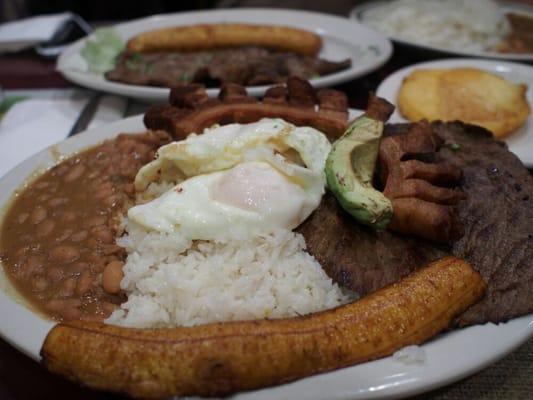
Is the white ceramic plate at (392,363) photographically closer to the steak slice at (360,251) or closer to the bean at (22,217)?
the steak slice at (360,251)

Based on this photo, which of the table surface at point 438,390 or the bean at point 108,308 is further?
the bean at point 108,308

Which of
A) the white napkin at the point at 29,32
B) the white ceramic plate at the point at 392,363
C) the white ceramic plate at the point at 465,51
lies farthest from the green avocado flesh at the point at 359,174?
the white napkin at the point at 29,32

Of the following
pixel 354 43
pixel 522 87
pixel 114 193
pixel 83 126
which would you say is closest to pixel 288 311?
pixel 114 193

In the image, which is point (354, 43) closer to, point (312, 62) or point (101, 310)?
point (312, 62)

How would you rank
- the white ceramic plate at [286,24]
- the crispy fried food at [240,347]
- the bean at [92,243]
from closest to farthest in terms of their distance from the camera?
the crispy fried food at [240,347] < the bean at [92,243] < the white ceramic plate at [286,24]

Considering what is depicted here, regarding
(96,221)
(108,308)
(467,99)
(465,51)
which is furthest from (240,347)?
(465,51)

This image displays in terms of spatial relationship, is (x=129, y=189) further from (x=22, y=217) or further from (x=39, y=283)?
→ (x=39, y=283)

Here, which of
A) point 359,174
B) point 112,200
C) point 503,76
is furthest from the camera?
point 503,76
